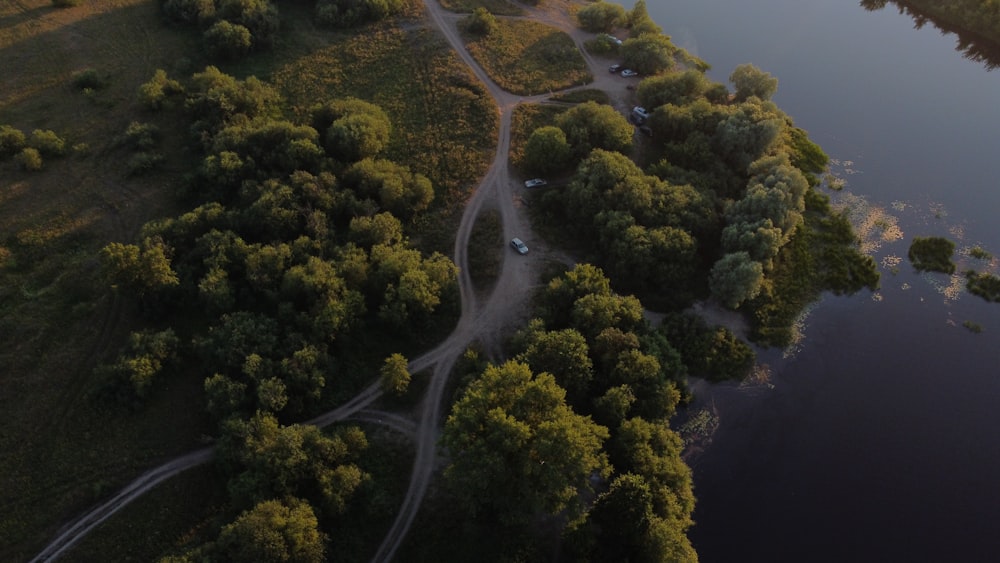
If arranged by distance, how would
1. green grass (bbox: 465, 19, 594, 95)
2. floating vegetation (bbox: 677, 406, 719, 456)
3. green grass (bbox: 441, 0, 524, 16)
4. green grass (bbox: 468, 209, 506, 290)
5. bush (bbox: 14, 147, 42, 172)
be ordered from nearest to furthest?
floating vegetation (bbox: 677, 406, 719, 456), green grass (bbox: 468, 209, 506, 290), bush (bbox: 14, 147, 42, 172), green grass (bbox: 465, 19, 594, 95), green grass (bbox: 441, 0, 524, 16)

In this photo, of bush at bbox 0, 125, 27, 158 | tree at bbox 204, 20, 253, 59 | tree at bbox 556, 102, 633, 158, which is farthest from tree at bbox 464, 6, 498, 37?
bush at bbox 0, 125, 27, 158

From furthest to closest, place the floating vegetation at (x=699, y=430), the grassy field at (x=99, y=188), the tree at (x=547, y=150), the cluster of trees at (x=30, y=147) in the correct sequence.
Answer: the cluster of trees at (x=30, y=147)
the tree at (x=547, y=150)
the floating vegetation at (x=699, y=430)
the grassy field at (x=99, y=188)

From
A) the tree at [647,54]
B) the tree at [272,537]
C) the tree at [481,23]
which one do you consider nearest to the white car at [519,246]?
the tree at [272,537]

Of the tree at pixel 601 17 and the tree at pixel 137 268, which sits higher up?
the tree at pixel 601 17

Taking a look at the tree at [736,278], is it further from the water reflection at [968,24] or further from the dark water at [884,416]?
the water reflection at [968,24]

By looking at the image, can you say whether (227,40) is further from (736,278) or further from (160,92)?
(736,278)

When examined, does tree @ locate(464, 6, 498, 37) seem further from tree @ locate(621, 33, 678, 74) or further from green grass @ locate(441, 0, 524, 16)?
tree @ locate(621, 33, 678, 74)

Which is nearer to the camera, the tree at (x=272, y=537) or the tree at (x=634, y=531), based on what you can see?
the tree at (x=272, y=537)
